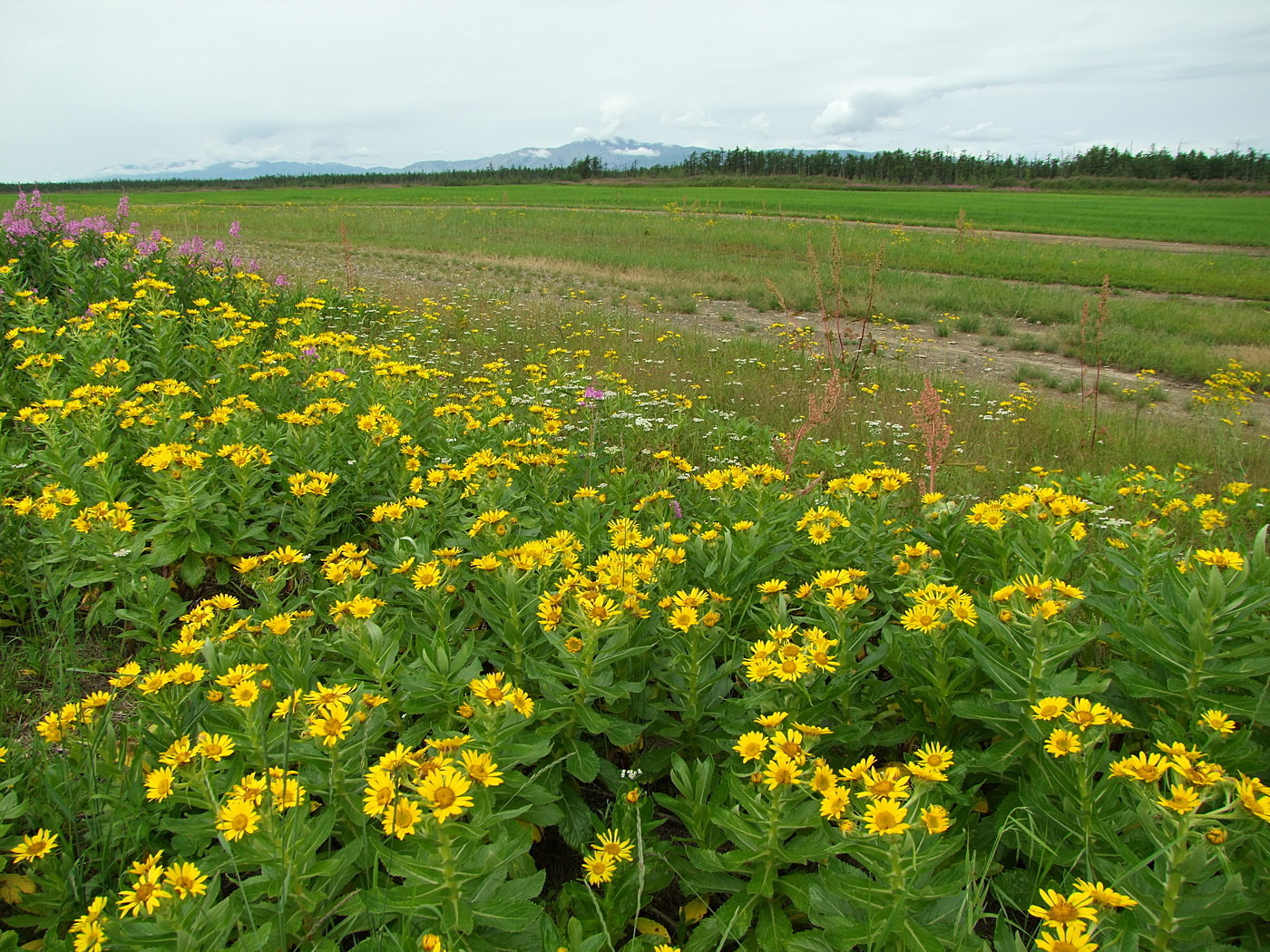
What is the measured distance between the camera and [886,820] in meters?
1.24

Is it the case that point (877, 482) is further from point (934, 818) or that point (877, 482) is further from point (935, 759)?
point (934, 818)

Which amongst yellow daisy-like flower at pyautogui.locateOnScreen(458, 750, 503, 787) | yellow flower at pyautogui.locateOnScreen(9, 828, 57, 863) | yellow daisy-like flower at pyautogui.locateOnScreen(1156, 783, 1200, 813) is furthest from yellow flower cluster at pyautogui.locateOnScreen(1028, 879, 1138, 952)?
yellow flower at pyautogui.locateOnScreen(9, 828, 57, 863)

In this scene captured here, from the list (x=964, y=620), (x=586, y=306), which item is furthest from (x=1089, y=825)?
(x=586, y=306)

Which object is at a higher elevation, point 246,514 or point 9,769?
point 246,514

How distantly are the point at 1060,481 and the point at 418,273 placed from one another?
12650 mm

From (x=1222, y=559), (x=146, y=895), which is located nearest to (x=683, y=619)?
(x=146, y=895)

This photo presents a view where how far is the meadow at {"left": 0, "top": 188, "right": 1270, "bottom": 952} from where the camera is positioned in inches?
52.6

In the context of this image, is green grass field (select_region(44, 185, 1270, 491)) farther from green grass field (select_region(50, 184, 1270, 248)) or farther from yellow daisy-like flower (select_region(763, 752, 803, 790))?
yellow daisy-like flower (select_region(763, 752, 803, 790))

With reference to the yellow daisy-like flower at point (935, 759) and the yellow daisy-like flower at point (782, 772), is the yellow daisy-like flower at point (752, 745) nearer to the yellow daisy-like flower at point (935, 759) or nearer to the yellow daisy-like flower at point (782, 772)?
the yellow daisy-like flower at point (782, 772)

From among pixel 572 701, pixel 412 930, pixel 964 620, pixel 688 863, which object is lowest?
pixel 688 863

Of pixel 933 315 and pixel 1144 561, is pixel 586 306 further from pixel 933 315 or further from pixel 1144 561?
pixel 1144 561

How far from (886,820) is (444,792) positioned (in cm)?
80

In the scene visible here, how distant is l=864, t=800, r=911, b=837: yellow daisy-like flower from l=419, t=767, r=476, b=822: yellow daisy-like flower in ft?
2.38

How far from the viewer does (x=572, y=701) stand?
6.15 ft
